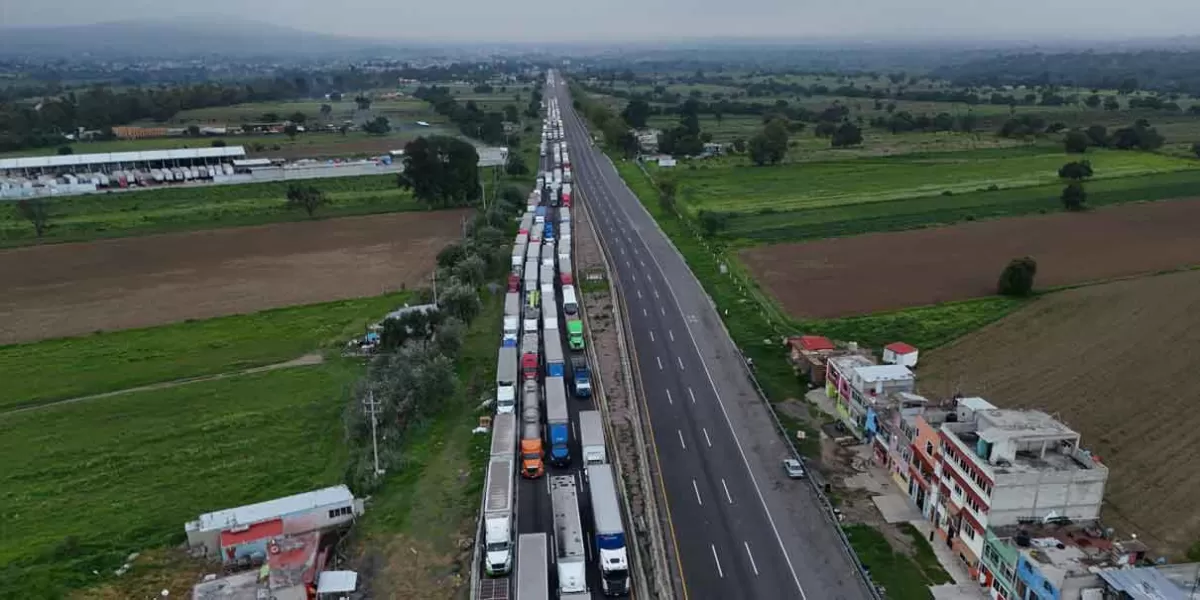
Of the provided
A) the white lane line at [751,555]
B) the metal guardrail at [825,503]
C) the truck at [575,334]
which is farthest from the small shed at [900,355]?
the white lane line at [751,555]

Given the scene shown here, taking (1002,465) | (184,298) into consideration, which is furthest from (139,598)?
(184,298)

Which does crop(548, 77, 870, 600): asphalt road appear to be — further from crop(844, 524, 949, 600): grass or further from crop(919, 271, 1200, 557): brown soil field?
crop(919, 271, 1200, 557): brown soil field

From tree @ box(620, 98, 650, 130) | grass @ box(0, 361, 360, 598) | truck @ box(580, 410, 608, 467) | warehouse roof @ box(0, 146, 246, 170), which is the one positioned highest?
tree @ box(620, 98, 650, 130)

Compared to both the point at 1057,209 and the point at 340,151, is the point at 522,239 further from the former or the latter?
the point at 340,151

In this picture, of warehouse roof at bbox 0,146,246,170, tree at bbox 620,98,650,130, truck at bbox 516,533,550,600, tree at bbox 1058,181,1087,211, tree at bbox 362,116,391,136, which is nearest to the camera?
truck at bbox 516,533,550,600

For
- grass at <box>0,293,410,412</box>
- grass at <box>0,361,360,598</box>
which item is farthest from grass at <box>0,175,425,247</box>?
grass at <box>0,361,360,598</box>

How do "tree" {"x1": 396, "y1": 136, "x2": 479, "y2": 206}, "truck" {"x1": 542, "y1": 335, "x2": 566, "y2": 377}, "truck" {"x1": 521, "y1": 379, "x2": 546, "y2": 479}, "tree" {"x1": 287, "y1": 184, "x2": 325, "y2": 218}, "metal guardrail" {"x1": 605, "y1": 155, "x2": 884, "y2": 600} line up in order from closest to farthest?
"metal guardrail" {"x1": 605, "y1": 155, "x2": 884, "y2": 600}
"truck" {"x1": 521, "y1": 379, "x2": 546, "y2": 479}
"truck" {"x1": 542, "y1": 335, "x2": 566, "y2": 377}
"tree" {"x1": 287, "y1": 184, "x2": 325, "y2": 218}
"tree" {"x1": 396, "y1": 136, "x2": 479, "y2": 206}

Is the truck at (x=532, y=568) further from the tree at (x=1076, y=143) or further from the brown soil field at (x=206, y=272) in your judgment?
the tree at (x=1076, y=143)

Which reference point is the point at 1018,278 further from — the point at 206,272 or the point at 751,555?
the point at 206,272

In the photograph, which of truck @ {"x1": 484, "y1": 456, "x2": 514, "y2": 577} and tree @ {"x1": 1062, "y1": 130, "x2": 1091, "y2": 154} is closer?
truck @ {"x1": 484, "y1": 456, "x2": 514, "y2": 577}
